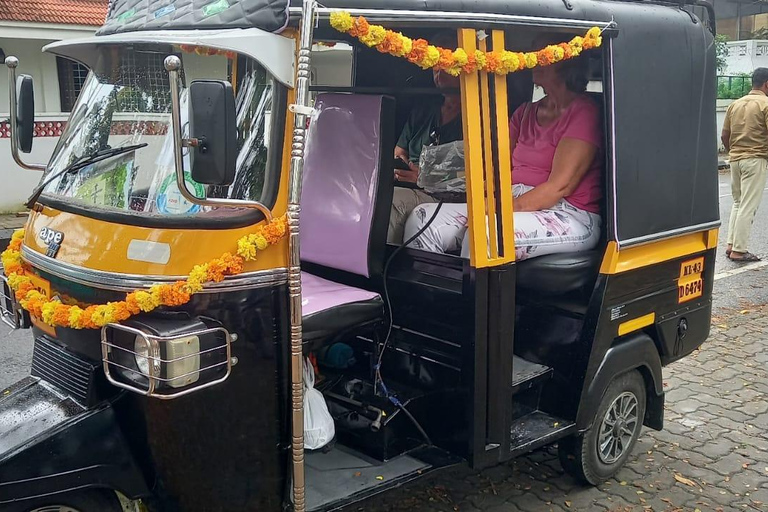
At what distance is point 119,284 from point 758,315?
19.9ft

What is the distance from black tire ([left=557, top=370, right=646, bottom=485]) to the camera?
154 inches

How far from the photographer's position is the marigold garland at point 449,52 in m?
2.61

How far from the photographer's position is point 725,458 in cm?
433

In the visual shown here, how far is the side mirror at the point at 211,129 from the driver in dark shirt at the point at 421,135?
1399mm

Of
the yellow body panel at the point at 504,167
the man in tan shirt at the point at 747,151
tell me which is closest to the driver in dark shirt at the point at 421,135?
the yellow body panel at the point at 504,167

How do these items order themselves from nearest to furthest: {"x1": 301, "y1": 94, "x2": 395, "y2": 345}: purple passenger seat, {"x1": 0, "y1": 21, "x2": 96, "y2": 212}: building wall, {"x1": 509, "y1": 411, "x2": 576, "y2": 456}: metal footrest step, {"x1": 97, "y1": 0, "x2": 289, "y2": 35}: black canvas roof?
1. {"x1": 97, "y1": 0, "x2": 289, "y2": 35}: black canvas roof
2. {"x1": 301, "y1": 94, "x2": 395, "y2": 345}: purple passenger seat
3. {"x1": 509, "y1": 411, "x2": 576, "y2": 456}: metal footrest step
4. {"x1": 0, "y1": 21, "x2": 96, "y2": 212}: building wall

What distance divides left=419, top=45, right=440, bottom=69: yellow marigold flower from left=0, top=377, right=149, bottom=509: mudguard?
160cm

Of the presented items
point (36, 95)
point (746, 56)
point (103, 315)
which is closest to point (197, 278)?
point (103, 315)

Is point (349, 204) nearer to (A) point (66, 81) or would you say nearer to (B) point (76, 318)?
(B) point (76, 318)

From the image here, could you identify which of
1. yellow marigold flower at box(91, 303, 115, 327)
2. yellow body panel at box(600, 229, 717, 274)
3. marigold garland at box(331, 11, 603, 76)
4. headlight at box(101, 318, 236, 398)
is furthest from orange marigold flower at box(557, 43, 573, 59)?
yellow marigold flower at box(91, 303, 115, 327)

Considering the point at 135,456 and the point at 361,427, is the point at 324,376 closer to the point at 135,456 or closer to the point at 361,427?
the point at 361,427

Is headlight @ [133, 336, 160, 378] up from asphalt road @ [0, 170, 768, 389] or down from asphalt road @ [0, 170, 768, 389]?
up

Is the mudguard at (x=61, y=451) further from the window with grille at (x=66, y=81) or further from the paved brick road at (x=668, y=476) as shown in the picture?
the window with grille at (x=66, y=81)

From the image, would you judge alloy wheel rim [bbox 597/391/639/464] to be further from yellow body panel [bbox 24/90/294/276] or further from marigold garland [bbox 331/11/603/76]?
yellow body panel [bbox 24/90/294/276]
